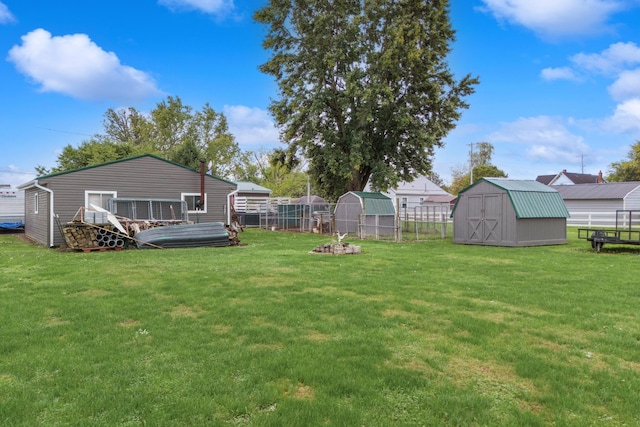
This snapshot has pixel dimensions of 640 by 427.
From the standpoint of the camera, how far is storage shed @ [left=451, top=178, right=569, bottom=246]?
51.5 feet

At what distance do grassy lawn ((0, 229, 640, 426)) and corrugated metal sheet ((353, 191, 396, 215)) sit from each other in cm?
1364

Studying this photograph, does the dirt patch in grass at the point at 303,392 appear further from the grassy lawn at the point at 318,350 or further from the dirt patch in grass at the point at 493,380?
the dirt patch in grass at the point at 493,380

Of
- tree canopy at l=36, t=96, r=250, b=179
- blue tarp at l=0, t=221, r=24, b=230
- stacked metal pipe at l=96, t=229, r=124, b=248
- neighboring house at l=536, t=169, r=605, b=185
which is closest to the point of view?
stacked metal pipe at l=96, t=229, r=124, b=248

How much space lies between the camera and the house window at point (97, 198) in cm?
1683

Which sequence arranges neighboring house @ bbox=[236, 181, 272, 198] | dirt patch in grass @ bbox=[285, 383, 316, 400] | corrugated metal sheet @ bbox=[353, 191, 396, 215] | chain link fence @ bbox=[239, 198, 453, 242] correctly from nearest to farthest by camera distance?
dirt patch in grass @ bbox=[285, 383, 316, 400]
chain link fence @ bbox=[239, 198, 453, 242]
corrugated metal sheet @ bbox=[353, 191, 396, 215]
neighboring house @ bbox=[236, 181, 272, 198]

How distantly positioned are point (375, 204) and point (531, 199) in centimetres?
827

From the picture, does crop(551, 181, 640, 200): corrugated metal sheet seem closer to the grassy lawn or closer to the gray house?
the grassy lawn

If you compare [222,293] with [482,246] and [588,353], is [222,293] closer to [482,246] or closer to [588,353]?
[588,353]

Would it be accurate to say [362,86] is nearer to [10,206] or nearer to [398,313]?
[398,313]

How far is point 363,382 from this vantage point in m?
3.46

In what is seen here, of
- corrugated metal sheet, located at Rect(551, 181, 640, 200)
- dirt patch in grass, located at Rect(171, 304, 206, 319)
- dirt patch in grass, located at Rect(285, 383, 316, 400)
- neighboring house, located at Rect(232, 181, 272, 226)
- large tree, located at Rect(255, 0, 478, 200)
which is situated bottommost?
dirt patch in grass, located at Rect(285, 383, 316, 400)

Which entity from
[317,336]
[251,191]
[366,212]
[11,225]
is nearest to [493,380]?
[317,336]

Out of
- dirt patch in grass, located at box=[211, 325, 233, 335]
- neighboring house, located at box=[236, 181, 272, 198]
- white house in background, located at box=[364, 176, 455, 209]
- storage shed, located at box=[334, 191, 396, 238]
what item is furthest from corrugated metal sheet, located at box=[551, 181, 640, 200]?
dirt patch in grass, located at box=[211, 325, 233, 335]

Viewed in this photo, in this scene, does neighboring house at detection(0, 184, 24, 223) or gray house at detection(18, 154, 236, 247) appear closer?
gray house at detection(18, 154, 236, 247)
